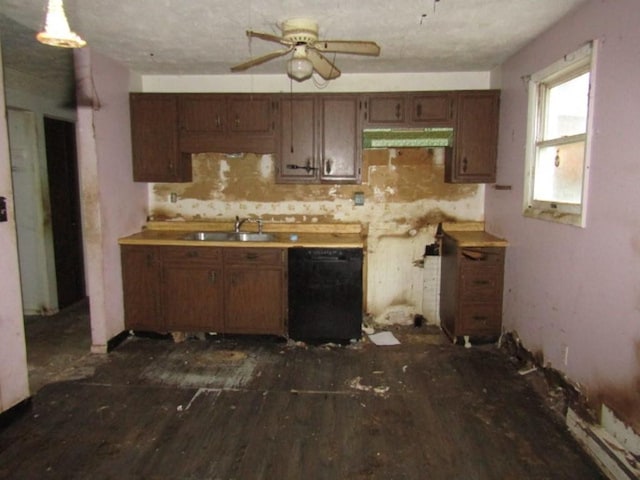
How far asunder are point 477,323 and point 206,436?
2359mm

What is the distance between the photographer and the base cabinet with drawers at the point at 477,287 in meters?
3.44

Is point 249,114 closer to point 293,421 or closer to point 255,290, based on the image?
point 255,290

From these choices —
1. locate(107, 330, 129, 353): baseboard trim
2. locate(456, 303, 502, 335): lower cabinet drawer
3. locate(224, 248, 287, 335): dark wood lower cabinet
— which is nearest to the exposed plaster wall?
locate(107, 330, 129, 353): baseboard trim

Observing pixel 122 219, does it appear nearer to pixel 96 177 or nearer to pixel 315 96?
pixel 96 177

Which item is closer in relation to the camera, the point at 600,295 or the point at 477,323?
the point at 600,295

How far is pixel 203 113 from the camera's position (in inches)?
147

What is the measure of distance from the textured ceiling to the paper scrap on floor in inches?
96.2

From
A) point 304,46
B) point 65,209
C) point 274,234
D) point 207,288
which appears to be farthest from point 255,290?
point 65,209

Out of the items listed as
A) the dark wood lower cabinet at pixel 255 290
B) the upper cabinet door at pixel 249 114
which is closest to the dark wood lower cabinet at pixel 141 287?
the dark wood lower cabinet at pixel 255 290

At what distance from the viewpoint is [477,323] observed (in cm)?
351

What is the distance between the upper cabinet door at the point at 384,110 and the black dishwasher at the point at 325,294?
1196mm

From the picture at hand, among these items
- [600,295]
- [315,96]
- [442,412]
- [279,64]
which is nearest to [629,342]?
[600,295]

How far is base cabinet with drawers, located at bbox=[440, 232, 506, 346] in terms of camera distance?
11.3 ft

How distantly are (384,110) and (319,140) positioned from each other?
0.64 m
